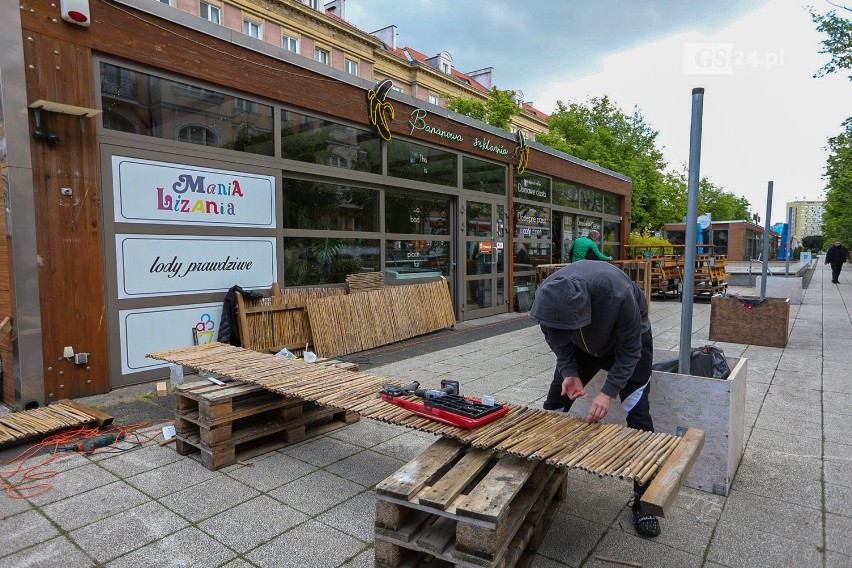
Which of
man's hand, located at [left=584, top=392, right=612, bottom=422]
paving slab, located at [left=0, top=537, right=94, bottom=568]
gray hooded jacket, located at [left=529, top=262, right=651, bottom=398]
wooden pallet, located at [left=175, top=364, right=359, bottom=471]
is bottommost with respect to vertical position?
paving slab, located at [left=0, top=537, right=94, bottom=568]

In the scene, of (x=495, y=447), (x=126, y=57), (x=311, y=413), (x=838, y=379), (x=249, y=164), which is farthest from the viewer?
(x=249, y=164)

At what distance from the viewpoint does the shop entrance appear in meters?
11.2

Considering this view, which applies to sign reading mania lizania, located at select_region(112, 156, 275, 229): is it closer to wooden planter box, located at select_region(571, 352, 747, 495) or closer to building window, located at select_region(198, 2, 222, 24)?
wooden planter box, located at select_region(571, 352, 747, 495)

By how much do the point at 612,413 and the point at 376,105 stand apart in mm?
6634

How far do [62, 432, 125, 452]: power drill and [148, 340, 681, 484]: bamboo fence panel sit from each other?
0.99 meters

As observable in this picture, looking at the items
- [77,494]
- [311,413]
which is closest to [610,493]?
[311,413]

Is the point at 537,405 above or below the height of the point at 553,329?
below

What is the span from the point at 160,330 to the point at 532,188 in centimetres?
1000

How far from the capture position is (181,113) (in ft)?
20.8

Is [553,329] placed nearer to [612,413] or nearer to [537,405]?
[612,413]

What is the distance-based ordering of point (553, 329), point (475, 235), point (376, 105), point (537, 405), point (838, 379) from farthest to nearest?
1. point (475, 235)
2. point (376, 105)
3. point (838, 379)
4. point (537, 405)
5. point (553, 329)

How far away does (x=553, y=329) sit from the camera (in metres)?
2.86

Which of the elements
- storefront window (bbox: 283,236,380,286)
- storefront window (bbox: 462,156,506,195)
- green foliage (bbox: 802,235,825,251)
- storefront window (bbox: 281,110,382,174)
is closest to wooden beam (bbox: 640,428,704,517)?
storefront window (bbox: 283,236,380,286)

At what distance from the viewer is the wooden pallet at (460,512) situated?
2.15 metres
